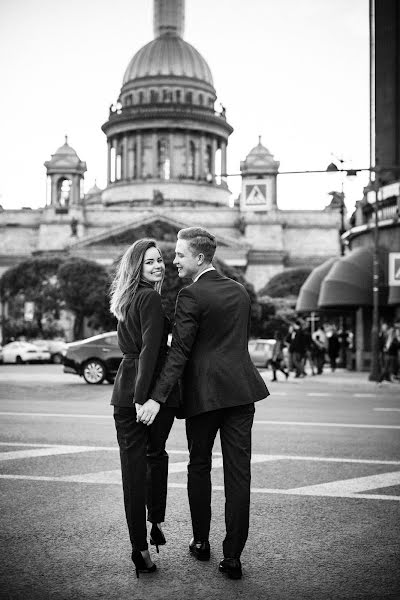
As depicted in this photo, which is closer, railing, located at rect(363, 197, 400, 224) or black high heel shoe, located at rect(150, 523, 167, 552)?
black high heel shoe, located at rect(150, 523, 167, 552)

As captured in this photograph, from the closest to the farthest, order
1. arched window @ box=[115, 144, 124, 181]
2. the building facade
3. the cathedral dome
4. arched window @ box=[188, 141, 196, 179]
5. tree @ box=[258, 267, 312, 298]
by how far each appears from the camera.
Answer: tree @ box=[258, 267, 312, 298] < the building facade < arched window @ box=[188, 141, 196, 179] < the cathedral dome < arched window @ box=[115, 144, 124, 181]

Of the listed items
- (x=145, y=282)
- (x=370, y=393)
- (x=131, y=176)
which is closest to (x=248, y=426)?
(x=145, y=282)

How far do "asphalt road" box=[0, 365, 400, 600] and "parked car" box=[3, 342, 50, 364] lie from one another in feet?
102

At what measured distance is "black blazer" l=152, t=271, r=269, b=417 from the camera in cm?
564

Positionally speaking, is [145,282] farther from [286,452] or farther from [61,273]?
[61,273]

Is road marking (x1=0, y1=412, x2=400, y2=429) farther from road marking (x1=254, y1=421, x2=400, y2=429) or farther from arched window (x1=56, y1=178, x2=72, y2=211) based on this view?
arched window (x1=56, y1=178, x2=72, y2=211)

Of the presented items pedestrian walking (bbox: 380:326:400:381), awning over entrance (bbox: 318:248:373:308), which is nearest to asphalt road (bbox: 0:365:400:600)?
pedestrian walking (bbox: 380:326:400:381)


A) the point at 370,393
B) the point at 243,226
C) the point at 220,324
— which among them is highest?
the point at 243,226

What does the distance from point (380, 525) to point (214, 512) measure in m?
1.15

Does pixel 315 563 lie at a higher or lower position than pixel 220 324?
lower

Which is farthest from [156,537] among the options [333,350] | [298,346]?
[333,350]

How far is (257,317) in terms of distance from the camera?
191ft

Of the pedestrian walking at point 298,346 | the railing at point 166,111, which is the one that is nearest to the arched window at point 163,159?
the railing at point 166,111

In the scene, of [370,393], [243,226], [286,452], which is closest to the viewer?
[286,452]
